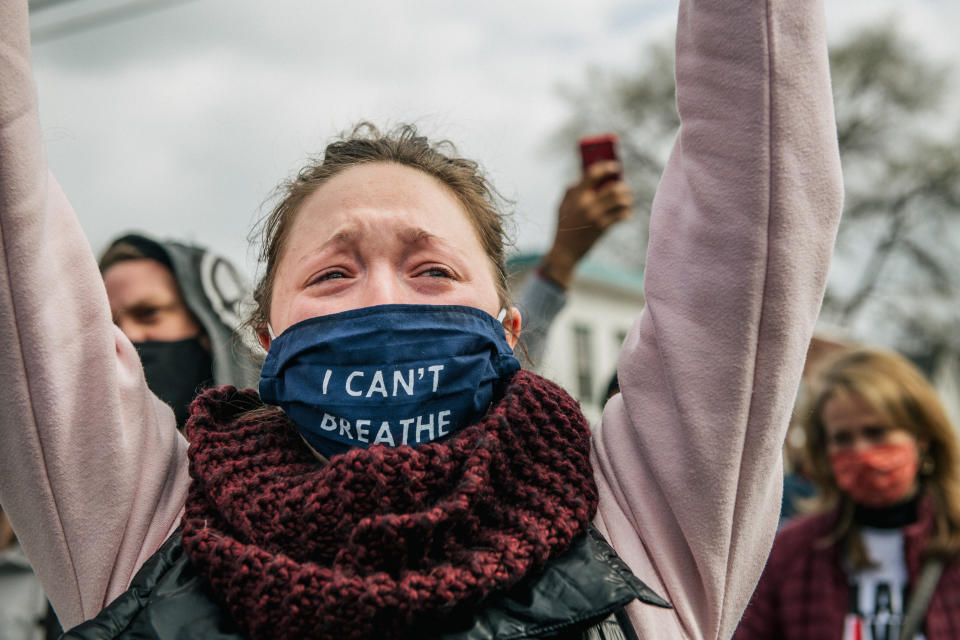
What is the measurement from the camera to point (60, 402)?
1458mm

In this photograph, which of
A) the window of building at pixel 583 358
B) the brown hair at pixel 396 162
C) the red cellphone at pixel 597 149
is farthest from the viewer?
the window of building at pixel 583 358

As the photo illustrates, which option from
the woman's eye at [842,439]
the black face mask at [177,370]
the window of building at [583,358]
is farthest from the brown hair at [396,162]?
the window of building at [583,358]

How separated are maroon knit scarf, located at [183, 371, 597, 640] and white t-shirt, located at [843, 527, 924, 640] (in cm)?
221

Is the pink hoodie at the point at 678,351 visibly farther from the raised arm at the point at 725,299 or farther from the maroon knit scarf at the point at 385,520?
the maroon knit scarf at the point at 385,520

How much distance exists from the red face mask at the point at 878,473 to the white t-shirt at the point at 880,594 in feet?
0.52

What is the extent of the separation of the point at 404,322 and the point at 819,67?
79cm

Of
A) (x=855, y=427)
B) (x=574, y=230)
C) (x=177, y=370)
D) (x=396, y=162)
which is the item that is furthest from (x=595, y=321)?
(x=396, y=162)

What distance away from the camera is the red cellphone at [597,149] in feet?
12.8

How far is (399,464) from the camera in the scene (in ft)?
4.61

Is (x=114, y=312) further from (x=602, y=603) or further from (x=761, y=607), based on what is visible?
(x=761, y=607)

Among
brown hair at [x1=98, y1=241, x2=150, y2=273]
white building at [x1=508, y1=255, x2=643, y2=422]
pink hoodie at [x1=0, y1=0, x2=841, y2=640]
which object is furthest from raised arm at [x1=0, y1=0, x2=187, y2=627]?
white building at [x1=508, y1=255, x2=643, y2=422]

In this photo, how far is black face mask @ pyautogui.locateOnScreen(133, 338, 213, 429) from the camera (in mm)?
2975

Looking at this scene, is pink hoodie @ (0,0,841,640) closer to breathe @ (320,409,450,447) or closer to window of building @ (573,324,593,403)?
breathe @ (320,409,450,447)

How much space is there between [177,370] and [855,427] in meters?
2.73
